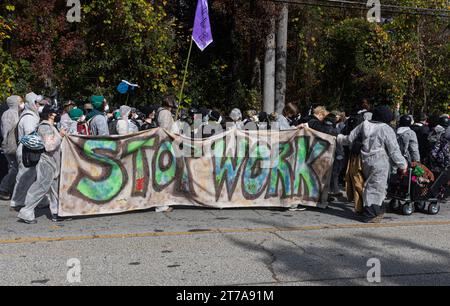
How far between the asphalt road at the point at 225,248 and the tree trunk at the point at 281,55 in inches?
312

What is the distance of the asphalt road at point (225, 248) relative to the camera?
16.9 feet

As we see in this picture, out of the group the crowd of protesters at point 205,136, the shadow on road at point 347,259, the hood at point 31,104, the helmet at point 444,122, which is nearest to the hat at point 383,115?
the crowd of protesters at point 205,136

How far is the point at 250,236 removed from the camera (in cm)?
669

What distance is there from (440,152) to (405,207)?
1.57 metres

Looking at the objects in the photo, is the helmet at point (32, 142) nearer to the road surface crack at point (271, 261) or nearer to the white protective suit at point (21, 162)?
the white protective suit at point (21, 162)

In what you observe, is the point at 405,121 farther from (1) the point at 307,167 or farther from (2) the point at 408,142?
(1) the point at 307,167

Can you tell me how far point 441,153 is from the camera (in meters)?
8.98

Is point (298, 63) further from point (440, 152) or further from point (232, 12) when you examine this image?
point (440, 152)

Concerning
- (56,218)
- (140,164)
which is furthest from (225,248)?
(56,218)

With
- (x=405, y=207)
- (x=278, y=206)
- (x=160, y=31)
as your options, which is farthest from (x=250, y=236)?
(x=160, y=31)

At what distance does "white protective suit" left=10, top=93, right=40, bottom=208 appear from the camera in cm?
786

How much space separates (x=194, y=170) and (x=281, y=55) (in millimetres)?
8244
